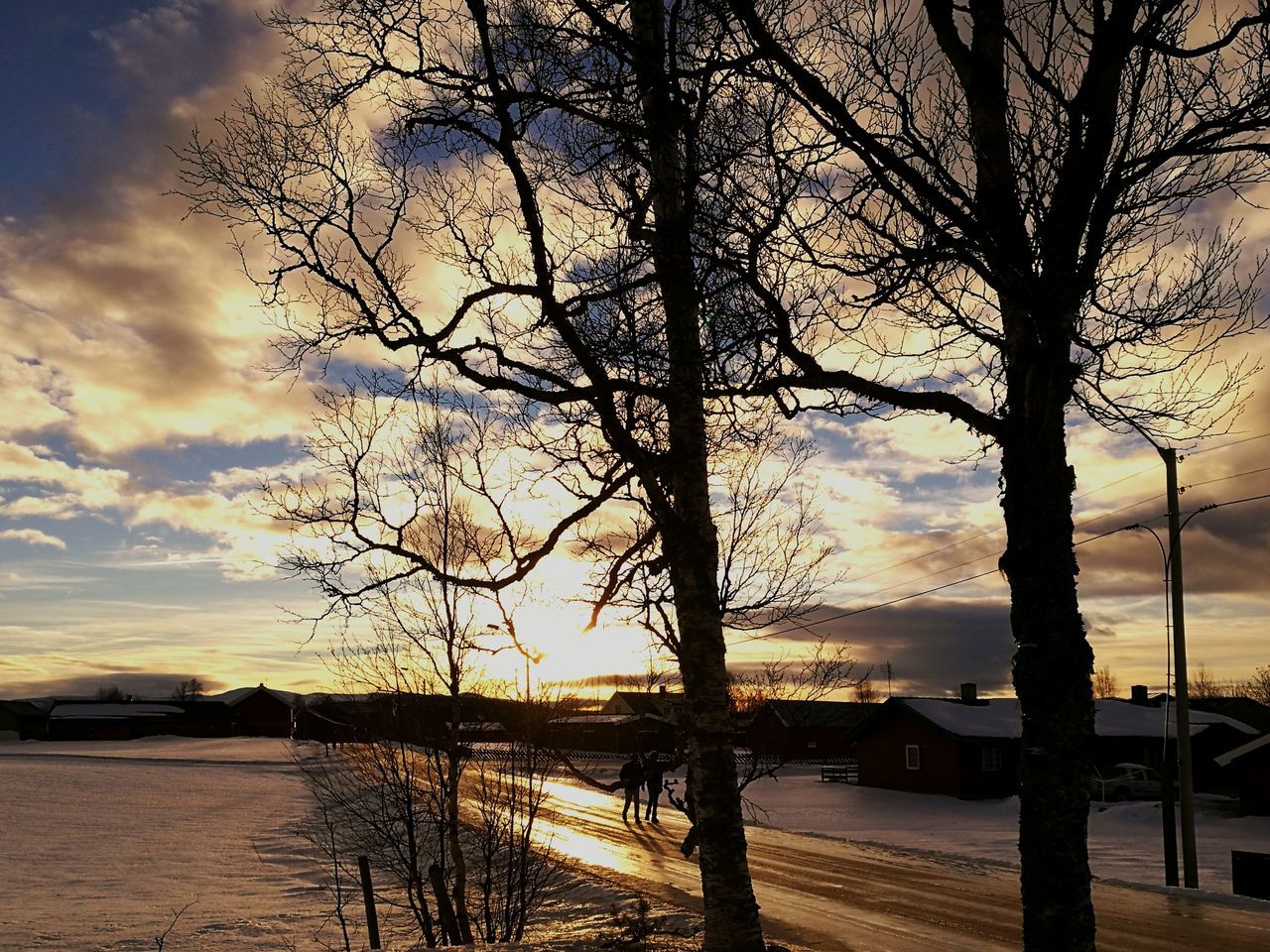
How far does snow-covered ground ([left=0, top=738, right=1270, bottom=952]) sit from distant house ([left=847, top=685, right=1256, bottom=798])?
168 cm

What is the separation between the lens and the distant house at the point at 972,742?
45281 millimetres

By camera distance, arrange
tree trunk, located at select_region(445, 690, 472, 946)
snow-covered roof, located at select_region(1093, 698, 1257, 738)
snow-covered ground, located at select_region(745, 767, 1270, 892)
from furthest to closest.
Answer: snow-covered roof, located at select_region(1093, 698, 1257, 738), snow-covered ground, located at select_region(745, 767, 1270, 892), tree trunk, located at select_region(445, 690, 472, 946)

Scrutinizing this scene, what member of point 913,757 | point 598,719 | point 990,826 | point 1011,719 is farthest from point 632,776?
point 598,719

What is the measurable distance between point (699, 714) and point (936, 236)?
421cm

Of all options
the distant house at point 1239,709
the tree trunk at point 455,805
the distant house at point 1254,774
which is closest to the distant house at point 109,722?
the distant house at point 1239,709

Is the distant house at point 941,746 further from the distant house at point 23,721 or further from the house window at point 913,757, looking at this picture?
the distant house at point 23,721

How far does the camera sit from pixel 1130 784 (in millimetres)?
42438

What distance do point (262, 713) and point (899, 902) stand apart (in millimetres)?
103807

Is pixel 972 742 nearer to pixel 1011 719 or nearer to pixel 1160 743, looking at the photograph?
pixel 1011 719

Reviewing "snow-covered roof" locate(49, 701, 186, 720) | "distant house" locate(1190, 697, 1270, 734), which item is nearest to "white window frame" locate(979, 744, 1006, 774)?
"distant house" locate(1190, 697, 1270, 734)

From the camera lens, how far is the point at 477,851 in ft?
81.2

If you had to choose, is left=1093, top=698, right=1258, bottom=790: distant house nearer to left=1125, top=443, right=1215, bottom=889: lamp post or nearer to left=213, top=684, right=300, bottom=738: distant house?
left=1125, top=443, right=1215, bottom=889: lamp post

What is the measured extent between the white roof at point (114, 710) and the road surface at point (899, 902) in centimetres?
9167

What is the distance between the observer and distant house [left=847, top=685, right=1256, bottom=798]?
1783 inches
